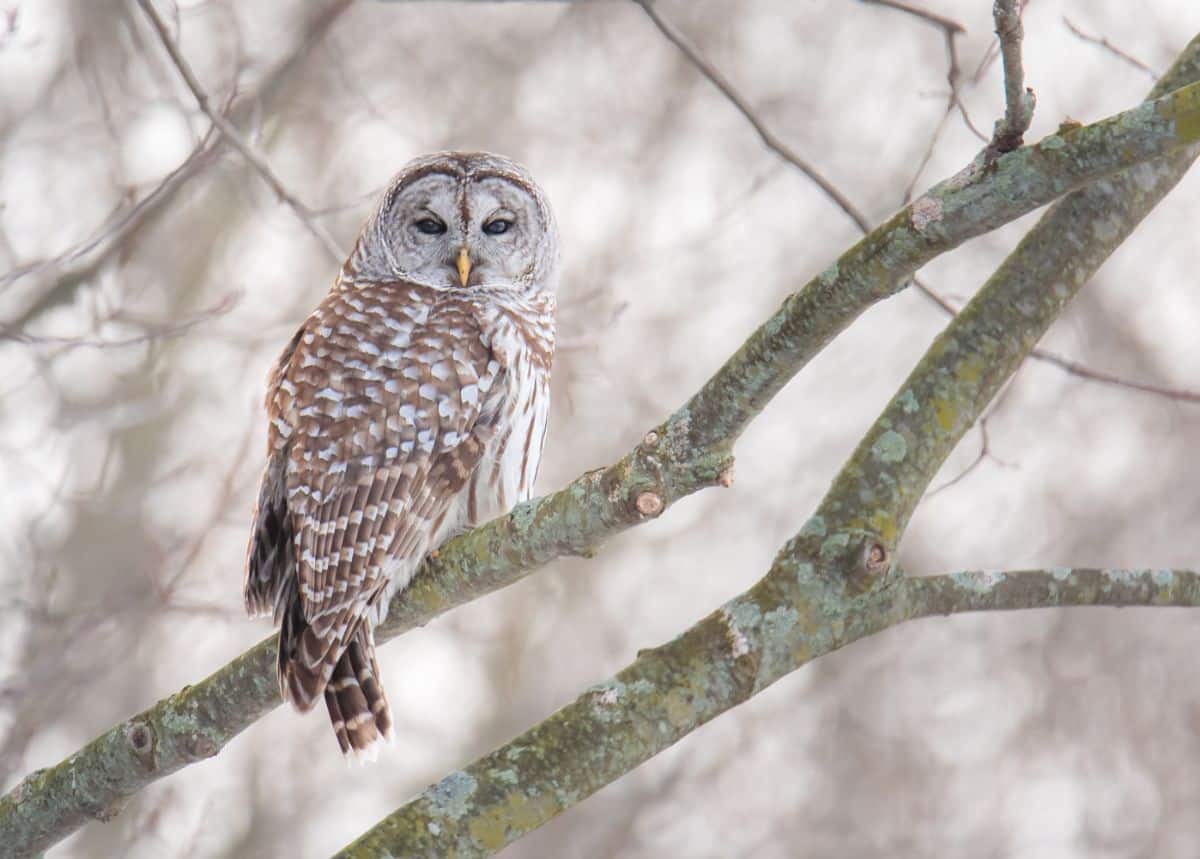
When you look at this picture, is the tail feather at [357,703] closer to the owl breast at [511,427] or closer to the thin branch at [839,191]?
the owl breast at [511,427]

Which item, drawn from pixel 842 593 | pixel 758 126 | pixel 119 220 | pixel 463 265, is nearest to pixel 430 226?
pixel 463 265

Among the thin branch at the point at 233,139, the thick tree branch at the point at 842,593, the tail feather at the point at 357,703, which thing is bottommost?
the thick tree branch at the point at 842,593

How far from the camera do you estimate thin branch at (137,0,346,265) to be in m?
4.22

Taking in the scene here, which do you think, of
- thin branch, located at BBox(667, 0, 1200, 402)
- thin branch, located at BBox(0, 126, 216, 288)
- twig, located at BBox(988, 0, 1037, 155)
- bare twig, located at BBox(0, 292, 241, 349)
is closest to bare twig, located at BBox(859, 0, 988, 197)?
thin branch, located at BBox(667, 0, 1200, 402)

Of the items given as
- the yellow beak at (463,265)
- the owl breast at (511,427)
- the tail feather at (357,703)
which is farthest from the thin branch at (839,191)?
the tail feather at (357,703)

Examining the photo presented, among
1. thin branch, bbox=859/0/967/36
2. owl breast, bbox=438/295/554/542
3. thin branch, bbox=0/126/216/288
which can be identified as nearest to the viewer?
thin branch, bbox=859/0/967/36

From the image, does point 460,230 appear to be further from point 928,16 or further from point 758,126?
point 928,16

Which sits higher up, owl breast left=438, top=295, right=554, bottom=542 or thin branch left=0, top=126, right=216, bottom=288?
thin branch left=0, top=126, right=216, bottom=288

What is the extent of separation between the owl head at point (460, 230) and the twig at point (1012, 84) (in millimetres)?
2774

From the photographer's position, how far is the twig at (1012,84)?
2.69m

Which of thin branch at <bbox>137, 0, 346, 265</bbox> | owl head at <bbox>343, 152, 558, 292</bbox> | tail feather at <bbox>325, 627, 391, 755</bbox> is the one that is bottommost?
tail feather at <bbox>325, 627, 391, 755</bbox>

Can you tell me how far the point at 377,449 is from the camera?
4.39m

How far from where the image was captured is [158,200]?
17.9 feet

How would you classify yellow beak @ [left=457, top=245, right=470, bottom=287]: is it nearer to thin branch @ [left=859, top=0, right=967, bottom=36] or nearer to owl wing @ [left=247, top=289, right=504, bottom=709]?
owl wing @ [left=247, top=289, right=504, bottom=709]
